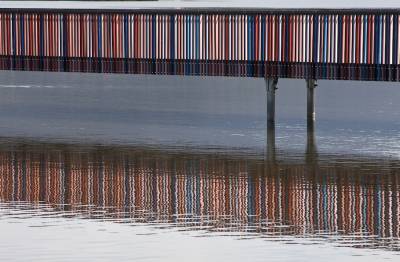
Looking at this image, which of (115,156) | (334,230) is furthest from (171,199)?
(115,156)

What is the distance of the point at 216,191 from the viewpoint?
33.8m

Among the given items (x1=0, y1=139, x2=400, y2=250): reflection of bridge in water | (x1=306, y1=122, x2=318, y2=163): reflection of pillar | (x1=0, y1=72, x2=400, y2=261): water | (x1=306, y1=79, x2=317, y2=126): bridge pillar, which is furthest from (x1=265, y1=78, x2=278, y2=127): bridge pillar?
(x1=0, y1=139, x2=400, y2=250): reflection of bridge in water

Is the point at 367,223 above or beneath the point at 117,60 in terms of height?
beneath

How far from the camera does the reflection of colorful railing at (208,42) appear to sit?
4728 cm

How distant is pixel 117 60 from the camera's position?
52188mm

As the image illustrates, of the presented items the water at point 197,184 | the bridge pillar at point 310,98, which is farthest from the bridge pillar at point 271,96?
the bridge pillar at point 310,98

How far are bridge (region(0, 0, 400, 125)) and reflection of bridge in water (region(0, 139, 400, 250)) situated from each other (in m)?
7.91

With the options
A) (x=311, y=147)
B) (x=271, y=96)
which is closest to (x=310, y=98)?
(x=271, y=96)

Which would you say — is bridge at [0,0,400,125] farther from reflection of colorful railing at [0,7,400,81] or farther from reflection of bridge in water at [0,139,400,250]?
reflection of bridge in water at [0,139,400,250]

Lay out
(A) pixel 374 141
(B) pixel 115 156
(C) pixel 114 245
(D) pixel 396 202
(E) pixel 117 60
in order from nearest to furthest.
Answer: (C) pixel 114 245 < (D) pixel 396 202 < (B) pixel 115 156 < (A) pixel 374 141 < (E) pixel 117 60

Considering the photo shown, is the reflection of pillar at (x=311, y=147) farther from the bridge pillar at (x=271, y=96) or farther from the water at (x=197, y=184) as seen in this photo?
the bridge pillar at (x=271, y=96)

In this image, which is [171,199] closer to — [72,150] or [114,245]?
[114,245]

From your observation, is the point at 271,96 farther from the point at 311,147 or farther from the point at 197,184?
the point at 197,184

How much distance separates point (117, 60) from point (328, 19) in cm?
873
